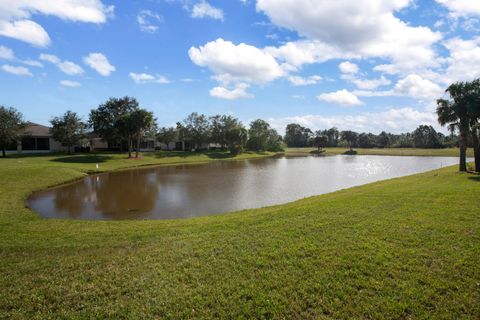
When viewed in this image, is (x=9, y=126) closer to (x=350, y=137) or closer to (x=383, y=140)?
(x=350, y=137)

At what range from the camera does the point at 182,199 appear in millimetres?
18891

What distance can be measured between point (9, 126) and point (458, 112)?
56.1 metres

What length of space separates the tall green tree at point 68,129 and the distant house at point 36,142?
3960 millimetres

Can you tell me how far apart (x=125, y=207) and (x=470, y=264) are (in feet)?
53.1

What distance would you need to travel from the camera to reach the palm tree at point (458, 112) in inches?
1022

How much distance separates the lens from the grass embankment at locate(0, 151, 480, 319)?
4980mm

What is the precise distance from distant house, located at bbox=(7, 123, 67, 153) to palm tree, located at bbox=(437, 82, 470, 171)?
192 feet

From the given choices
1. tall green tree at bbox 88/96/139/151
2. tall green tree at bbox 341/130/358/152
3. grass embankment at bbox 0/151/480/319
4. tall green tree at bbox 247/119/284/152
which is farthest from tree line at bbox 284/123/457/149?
grass embankment at bbox 0/151/480/319

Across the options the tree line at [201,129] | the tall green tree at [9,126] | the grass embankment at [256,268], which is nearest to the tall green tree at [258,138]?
the tree line at [201,129]

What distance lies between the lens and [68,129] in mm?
48719

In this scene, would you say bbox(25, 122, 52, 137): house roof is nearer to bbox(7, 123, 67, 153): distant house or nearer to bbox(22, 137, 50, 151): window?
bbox(7, 123, 67, 153): distant house

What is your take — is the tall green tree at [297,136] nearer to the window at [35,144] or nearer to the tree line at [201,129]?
the tree line at [201,129]

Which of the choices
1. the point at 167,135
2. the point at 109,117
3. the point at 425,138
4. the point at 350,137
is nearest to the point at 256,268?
the point at 109,117

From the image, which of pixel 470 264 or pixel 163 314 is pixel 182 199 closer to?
pixel 163 314
